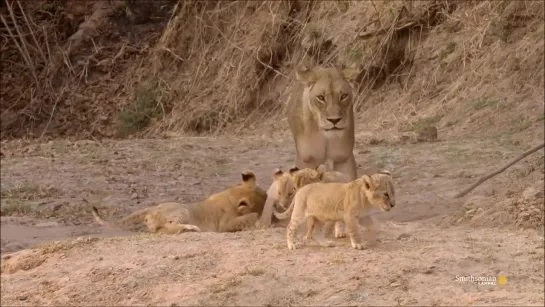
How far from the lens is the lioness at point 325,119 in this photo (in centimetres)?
839

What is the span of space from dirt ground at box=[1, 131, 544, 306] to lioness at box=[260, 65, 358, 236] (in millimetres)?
647

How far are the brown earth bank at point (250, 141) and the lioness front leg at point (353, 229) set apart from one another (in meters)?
0.06

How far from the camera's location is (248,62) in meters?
17.8

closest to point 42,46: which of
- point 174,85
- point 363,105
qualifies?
point 174,85

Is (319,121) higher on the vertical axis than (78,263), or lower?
higher

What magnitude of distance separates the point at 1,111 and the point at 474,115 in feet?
31.8

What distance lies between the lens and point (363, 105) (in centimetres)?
1534

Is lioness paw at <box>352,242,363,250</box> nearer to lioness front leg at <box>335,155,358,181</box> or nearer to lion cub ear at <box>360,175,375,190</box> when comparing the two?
lion cub ear at <box>360,175,375,190</box>

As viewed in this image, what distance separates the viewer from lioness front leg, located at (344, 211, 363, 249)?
628cm

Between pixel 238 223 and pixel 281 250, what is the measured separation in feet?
6.01

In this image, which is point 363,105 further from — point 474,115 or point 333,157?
point 333,157

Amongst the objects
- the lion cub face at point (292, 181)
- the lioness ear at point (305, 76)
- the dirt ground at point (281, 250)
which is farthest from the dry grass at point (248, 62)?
the lion cub face at point (292, 181)

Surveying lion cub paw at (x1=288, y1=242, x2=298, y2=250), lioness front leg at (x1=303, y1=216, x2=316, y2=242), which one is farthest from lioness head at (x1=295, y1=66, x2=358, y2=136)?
lion cub paw at (x1=288, y1=242, x2=298, y2=250)

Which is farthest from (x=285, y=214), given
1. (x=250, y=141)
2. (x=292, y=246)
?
(x=250, y=141)
